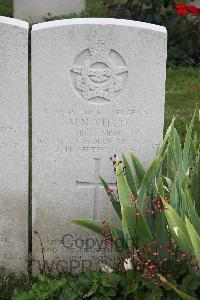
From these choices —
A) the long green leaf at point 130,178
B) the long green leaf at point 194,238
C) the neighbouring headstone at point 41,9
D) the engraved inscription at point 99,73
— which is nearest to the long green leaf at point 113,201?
the long green leaf at point 130,178

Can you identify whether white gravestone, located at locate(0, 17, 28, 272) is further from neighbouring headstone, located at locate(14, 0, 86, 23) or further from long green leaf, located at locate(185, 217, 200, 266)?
neighbouring headstone, located at locate(14, 0, 86, 23)

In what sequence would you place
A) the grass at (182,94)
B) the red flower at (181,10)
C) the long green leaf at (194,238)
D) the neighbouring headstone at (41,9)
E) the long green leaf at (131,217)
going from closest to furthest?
1. the long green leaf at (194,238)
2. the long green leaf at (131,217)
3. the grass at (182,94)
4. the red flower at (181,10)
5. the neighbouring headstone at (41,9)

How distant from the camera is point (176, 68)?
847 centimetres

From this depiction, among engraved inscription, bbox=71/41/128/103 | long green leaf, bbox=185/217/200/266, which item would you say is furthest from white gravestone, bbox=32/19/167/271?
long green leaf, bbox=185/217/200/266

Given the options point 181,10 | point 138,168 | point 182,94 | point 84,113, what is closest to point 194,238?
point 138,168

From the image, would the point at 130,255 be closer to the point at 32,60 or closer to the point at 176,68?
the point at 32,60

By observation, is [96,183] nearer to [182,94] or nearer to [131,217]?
[131,217]

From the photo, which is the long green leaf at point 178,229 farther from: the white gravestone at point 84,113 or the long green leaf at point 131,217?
the white gravestone at point 84,113

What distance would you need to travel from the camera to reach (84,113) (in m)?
4.05

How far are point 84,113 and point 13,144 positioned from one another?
1.49 feet

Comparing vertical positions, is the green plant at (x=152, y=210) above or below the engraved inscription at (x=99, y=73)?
below

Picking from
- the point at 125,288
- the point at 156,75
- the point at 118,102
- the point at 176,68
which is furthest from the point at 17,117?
the point at 176,68

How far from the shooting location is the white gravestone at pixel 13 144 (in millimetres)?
3914

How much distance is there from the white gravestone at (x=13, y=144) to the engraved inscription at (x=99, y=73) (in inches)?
12.3
